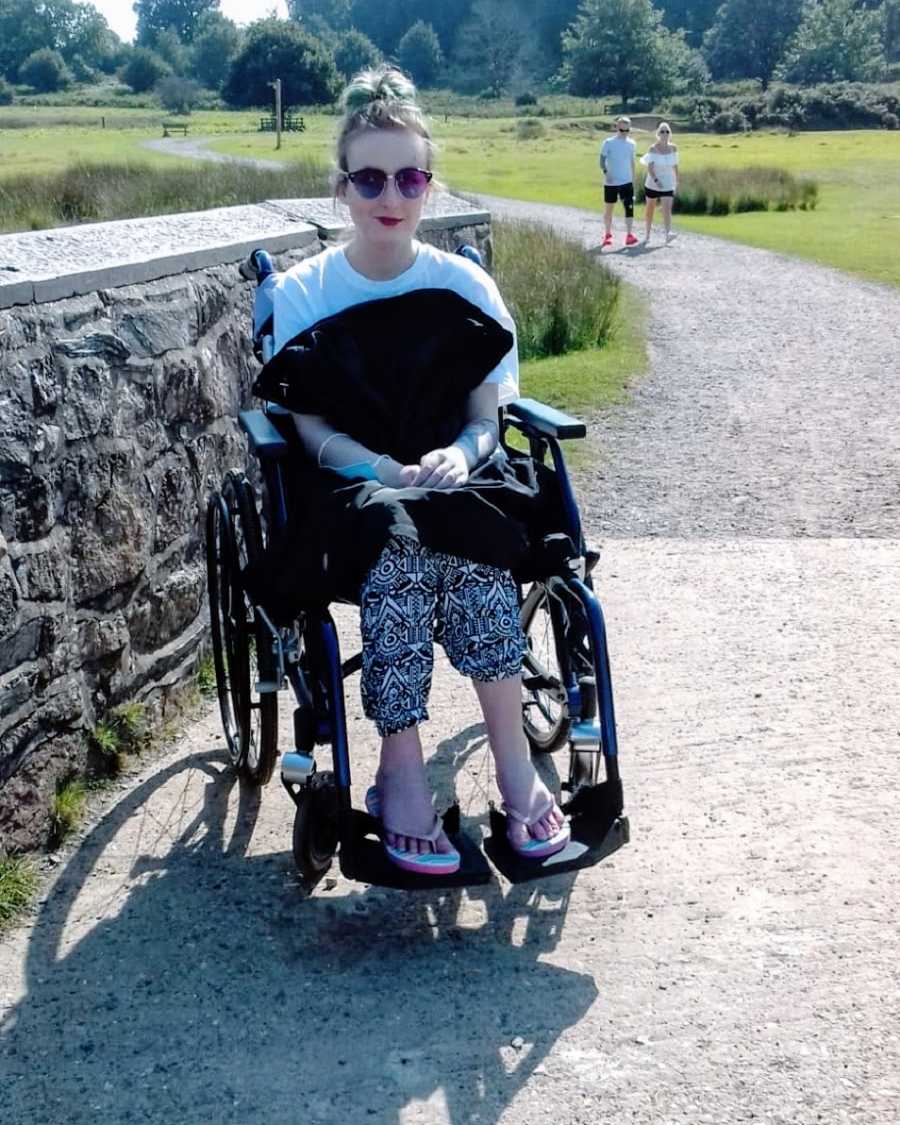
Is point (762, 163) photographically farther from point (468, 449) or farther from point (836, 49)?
point (836, 49)

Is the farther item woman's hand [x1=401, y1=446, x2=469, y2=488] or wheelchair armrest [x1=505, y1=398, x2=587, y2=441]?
wheelchair armrest [x1=505, y1=398, x2=587, y2=441]

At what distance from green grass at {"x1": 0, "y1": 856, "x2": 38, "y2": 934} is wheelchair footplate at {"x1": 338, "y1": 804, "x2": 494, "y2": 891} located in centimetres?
85

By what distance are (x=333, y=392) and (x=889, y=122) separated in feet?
224

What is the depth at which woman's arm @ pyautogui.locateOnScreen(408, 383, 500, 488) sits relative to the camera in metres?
3.43

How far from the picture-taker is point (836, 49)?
107m

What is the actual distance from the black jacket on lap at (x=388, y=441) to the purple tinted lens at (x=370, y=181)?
0.93 ft

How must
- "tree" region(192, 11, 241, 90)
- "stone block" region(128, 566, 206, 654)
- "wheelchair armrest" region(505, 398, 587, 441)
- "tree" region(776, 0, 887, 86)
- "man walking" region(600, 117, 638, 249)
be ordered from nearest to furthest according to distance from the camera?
"wheelchair armrest" region(505, 398, 587, 441) < "stone block" region(128, 566, 206, 654) < "man walking" region(600, 117, 638, 249) < "tree" region(776, 0, 887, 86) < "tree" region(192, 11, 241, 90)

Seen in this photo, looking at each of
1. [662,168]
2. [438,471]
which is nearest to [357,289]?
[438,471]

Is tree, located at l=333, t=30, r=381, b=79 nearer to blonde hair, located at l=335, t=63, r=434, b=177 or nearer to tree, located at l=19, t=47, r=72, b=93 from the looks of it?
tree, located at l=19, t=47, r=72, b=93

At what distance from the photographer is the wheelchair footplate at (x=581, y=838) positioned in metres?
3.30

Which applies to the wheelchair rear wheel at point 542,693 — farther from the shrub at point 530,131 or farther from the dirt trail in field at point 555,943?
the shrub at point 530,131

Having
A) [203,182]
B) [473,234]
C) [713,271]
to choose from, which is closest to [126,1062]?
[473,234]

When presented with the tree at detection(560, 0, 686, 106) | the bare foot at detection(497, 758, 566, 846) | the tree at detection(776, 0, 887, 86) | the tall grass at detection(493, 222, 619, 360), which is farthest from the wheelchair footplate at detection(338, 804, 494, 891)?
the tree at detection(776, 0, 887, 86)

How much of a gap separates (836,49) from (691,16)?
49.0m
